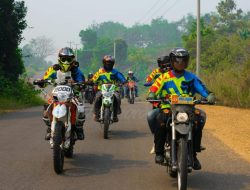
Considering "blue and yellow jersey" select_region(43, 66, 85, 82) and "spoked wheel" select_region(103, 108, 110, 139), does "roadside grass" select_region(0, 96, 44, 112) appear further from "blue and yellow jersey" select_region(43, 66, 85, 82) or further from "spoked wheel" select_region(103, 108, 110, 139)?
"blue and yellow jersey" select_region(43, 66, 85, 82)

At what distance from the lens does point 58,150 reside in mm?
7641

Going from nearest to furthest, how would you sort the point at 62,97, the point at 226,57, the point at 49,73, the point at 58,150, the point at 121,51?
the point at 58,150 → the point at 62,97 → the point at 49,73 → the point at 226,57 → the point at 121,51

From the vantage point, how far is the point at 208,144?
36.7 ft

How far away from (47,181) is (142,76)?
97.2 meters

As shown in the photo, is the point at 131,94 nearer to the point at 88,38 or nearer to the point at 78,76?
the point at 78,76

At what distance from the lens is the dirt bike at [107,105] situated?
12008mm

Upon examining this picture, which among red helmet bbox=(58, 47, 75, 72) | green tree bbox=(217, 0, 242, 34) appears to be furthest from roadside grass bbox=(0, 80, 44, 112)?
green tree bbox=(217, 0, 242, 34)

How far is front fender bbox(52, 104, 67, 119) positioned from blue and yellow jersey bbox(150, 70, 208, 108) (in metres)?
Answer: 1.49

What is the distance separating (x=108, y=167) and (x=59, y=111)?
4.43 feet

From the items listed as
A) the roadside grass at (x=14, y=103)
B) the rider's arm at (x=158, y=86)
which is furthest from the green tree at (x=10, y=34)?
the rider's arm at (x=158, y=86)

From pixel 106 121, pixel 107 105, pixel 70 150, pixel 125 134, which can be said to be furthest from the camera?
pixel 125 134

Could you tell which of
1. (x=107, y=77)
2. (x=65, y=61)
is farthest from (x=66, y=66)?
(x=107, y=77)

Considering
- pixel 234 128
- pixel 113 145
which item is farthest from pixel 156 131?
pixel 234 128

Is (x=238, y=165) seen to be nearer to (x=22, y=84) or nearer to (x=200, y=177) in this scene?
(x=200, y=177)
